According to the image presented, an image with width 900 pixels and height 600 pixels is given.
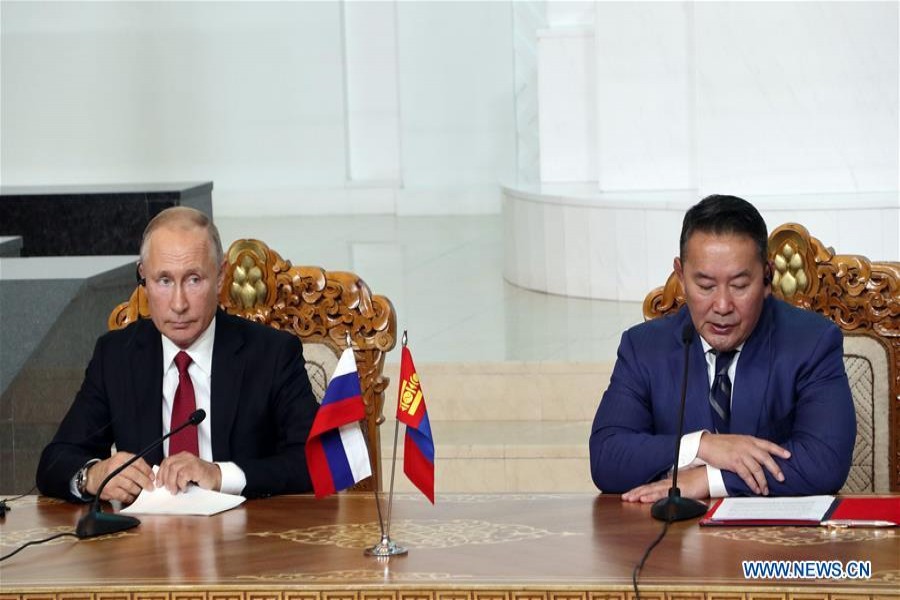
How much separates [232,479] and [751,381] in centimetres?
118

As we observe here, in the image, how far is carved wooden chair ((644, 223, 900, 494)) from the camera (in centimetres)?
349

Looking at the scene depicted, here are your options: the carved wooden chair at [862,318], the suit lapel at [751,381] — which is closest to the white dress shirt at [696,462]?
the suit lapel at [751,381]

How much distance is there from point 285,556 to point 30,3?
40.6 feet

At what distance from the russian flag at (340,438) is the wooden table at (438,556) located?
0.11 meters

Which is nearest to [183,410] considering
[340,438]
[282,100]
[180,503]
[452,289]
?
[180,503]

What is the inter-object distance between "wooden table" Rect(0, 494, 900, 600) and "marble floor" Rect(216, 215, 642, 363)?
137 inches

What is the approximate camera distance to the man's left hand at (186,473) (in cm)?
310

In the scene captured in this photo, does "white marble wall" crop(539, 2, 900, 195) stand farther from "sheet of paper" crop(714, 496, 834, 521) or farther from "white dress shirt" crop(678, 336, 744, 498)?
"sheet of paper" crop(714, 496, 834, 521)

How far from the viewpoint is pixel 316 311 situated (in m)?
3.68

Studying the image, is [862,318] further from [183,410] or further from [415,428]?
[183,410]

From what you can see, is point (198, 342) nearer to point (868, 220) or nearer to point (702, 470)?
point (702, 470)

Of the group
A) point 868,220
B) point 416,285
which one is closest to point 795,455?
point 868,220

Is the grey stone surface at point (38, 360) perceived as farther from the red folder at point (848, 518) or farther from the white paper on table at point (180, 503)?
the red folder at point (848, 518)

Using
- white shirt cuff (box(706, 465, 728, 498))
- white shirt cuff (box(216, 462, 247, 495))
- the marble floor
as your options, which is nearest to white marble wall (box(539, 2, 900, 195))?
the marble floor
